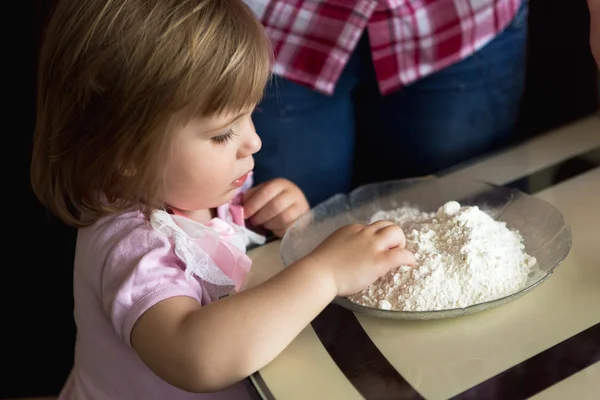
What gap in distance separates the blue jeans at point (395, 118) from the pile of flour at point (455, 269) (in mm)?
389

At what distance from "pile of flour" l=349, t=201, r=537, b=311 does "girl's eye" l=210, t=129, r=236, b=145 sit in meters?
0.20

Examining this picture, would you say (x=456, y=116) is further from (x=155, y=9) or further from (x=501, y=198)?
(x=155, y=9)

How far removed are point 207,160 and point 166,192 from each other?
0.06 meters

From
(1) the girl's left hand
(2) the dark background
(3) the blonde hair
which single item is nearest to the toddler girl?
(3) the blonde hair

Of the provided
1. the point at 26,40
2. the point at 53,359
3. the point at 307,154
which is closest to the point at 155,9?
the point at 26,40

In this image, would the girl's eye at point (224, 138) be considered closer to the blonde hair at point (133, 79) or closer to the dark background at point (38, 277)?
the blonde hair at point (133, 79)

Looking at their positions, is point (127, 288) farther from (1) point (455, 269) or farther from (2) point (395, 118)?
(2) point (395, 118)

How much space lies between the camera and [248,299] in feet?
2.10

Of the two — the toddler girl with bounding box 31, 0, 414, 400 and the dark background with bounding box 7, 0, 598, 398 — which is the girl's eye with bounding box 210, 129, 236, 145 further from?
the dark background with bounding box 7, 0, 598, 398

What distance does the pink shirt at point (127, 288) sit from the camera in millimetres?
664

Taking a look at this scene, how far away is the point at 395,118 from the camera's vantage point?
115 cm

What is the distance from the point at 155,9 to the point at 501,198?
0.45 m

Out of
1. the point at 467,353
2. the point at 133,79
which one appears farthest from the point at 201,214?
the point at 467,353

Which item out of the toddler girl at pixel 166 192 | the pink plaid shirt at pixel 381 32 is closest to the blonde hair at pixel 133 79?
the toddler girl at pixel 166 192
